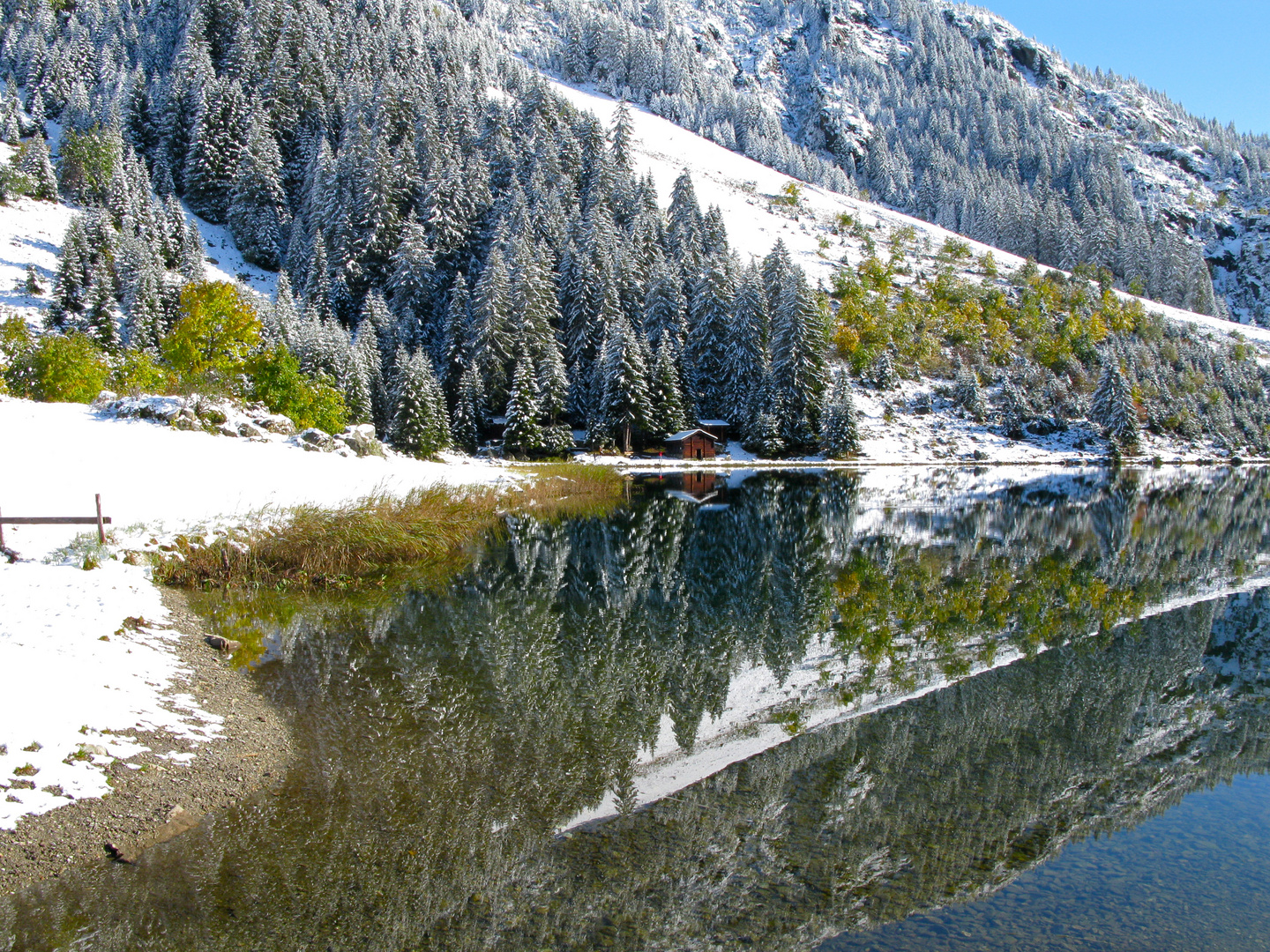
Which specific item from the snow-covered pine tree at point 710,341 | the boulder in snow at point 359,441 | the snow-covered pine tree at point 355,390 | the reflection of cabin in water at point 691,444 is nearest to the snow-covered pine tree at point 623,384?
the reflection of cabin in water at point 691,444

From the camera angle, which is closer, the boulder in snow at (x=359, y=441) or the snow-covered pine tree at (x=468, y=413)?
the boulder in snow at (x=359, y=441)

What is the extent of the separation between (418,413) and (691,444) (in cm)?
2473

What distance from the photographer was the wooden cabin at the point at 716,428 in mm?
69125

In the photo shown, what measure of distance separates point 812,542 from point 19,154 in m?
105

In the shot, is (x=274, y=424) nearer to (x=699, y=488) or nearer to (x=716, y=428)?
(x=699, y=488)

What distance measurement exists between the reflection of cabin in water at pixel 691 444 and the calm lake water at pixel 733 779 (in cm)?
4722

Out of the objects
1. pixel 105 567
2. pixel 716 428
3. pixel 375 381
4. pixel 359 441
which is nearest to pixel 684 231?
pixel 716 428

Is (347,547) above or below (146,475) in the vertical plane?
below

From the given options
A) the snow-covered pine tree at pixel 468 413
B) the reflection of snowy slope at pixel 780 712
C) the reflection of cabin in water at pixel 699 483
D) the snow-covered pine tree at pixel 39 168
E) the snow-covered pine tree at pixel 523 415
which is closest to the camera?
the reflection of snowy slope at pixel 780 712

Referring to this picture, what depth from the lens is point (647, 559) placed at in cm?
2230

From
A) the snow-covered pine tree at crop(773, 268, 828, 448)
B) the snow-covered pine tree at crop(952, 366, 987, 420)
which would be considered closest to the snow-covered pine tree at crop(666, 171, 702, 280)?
the snow-covered pine tree at crop(773, 268, 828, 448)

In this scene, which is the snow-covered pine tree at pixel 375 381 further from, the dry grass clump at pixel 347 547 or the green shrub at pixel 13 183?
the green shrub at pixel 13 183

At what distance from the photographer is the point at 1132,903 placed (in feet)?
21.7

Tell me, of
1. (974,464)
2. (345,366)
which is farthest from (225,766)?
(974,464)
